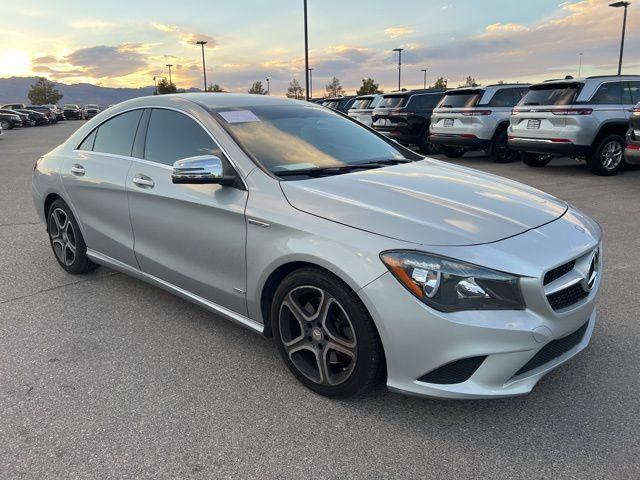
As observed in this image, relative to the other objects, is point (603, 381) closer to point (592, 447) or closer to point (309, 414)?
point (592, 447)

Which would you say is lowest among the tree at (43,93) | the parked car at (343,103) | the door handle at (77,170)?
the door handle at (77,170)

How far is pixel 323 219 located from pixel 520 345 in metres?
1.08

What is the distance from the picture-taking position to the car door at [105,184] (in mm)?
3857

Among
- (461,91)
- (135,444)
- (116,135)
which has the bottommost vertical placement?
(135,444)

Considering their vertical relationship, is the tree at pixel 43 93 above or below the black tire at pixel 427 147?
above

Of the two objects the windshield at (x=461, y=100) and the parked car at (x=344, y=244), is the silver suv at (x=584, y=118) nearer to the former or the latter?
the windshield at (x=461, y=100)

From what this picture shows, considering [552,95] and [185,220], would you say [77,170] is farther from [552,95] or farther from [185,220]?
[552,95]

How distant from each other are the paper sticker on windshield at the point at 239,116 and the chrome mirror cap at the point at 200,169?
1.62 feet

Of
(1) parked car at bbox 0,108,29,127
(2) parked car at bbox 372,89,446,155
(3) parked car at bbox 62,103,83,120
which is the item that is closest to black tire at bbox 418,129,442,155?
(2) parked car at bbox 372,89,446,155

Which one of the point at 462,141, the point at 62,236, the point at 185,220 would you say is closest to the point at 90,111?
the point at 462,141

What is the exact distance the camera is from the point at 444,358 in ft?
7.50

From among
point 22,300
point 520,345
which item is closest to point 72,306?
point 22,300

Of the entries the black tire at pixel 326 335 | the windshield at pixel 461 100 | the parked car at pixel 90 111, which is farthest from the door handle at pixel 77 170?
Answer: the parked car at pixel 90 111

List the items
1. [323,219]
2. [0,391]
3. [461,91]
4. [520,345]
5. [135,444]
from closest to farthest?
[520,345]
[135,444]
[323,219]
[0,391]
[461,91]
